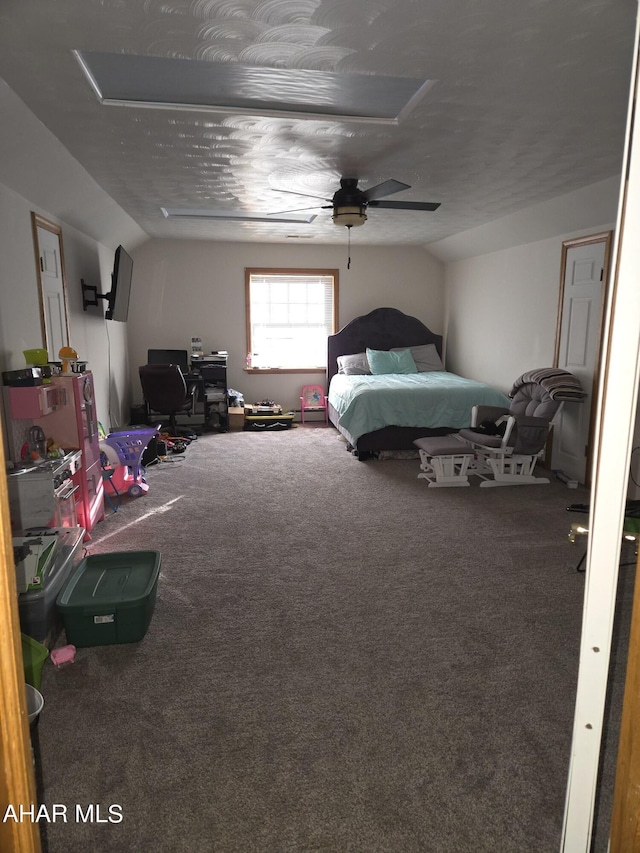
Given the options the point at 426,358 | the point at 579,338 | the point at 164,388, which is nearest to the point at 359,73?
the point at 579,338

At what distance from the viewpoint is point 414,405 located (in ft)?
18.0

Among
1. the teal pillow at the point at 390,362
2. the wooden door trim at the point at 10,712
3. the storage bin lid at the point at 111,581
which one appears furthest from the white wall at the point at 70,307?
the teal pillow at the point at 390,362

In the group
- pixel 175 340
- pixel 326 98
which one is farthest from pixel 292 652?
pixel 175 340

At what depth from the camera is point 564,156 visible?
3498 millimetres

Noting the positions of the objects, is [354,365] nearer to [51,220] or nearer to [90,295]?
[90,295]

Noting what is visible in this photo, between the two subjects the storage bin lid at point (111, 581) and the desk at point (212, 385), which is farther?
the desk at point (212, 385)

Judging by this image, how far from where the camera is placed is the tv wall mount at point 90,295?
4.93m

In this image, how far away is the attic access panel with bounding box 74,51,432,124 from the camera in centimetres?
242

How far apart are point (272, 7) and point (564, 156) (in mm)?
2449

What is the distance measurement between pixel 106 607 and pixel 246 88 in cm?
250

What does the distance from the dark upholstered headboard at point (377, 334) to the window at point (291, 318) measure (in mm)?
352

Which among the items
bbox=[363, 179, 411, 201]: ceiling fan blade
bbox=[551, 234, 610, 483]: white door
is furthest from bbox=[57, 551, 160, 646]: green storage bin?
bbox=[551, 234, 610, 483]: white door

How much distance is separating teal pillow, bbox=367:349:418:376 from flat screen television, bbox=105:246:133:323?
3.16m

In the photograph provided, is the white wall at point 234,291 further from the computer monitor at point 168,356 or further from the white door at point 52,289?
the white door at point 52,289
